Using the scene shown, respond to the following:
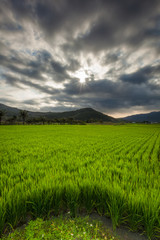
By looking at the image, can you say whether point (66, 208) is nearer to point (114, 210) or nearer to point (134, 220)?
point (114, 210)

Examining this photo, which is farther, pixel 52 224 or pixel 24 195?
pixel 24 195

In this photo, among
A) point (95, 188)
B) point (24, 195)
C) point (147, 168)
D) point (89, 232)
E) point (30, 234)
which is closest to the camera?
point (30, 234)

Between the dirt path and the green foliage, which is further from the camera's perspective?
the dirt path

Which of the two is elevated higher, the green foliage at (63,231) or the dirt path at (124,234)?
the green foliage at (63,231)

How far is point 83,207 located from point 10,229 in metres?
1.35

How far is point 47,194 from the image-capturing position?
6.85 feet

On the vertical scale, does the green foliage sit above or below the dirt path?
above

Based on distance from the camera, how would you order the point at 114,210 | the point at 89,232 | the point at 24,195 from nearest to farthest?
the point at 89,232 < the point at 114,210 < the point at 24,195

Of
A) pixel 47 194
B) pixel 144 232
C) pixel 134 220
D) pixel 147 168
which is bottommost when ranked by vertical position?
pixel 147 168

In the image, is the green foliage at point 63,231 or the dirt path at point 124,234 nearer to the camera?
the green foliage at point 63,231

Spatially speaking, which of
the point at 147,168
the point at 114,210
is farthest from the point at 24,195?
the point at 147,168

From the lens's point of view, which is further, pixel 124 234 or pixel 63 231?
pixel 124 234

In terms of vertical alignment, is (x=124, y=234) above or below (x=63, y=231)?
below

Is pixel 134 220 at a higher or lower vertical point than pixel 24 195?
lower
